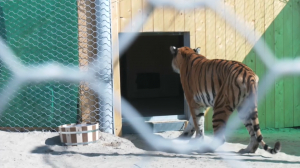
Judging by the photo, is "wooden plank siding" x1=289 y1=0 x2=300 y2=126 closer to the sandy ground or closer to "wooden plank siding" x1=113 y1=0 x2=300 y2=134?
"wooden plank siding" x1=113 y1=0 x2=300 y2=134

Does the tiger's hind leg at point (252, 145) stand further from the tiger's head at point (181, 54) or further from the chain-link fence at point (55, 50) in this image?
the chain-link fence at point (55, 50)

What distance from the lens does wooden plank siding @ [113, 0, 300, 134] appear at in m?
5.59

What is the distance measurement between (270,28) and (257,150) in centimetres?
216

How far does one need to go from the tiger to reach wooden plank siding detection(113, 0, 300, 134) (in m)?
0.47

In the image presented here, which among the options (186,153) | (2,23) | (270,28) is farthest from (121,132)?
(270,28)

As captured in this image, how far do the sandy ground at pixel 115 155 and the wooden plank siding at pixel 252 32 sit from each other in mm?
985

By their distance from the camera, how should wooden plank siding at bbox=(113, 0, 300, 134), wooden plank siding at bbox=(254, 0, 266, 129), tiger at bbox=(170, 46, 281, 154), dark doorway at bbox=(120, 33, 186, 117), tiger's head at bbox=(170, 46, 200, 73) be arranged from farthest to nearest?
1. dark doorway at bbox=(120, 33, 186, 117)
2. wooden plank siding at bbox=(254, 0, 266, 129)
3. wooden plank siding at bbox=(113, 0, 300, 134)
4. tiger's head at bbox=(170, 46, 200, 73)
5. tiger at bbox=(170, 46, 281, 154)

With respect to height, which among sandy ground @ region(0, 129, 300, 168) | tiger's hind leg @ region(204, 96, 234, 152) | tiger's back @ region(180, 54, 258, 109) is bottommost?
sandy ground @ region(0, 129, 300, 168)

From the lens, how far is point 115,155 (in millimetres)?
4535

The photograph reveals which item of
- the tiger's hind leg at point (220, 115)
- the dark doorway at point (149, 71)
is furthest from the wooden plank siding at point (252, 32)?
the dark doorway at point (149, 71)

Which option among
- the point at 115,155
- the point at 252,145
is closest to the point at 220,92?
the point at 252,145

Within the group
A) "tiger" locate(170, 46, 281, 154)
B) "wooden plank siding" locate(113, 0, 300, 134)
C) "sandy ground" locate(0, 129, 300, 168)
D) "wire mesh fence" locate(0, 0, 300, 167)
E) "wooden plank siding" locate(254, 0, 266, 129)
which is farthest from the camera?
"wooden plank siding" locate(254, 0, 266, 129)

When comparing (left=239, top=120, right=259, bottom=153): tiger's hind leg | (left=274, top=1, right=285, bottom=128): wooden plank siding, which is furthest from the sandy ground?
(left=274, top=1, right=285, bottom=128): wooden plank siding

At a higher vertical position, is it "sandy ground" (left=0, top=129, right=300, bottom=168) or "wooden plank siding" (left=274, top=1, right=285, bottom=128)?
"wooden plank siding" (left=274, top=1, right=285, bottom=128)
